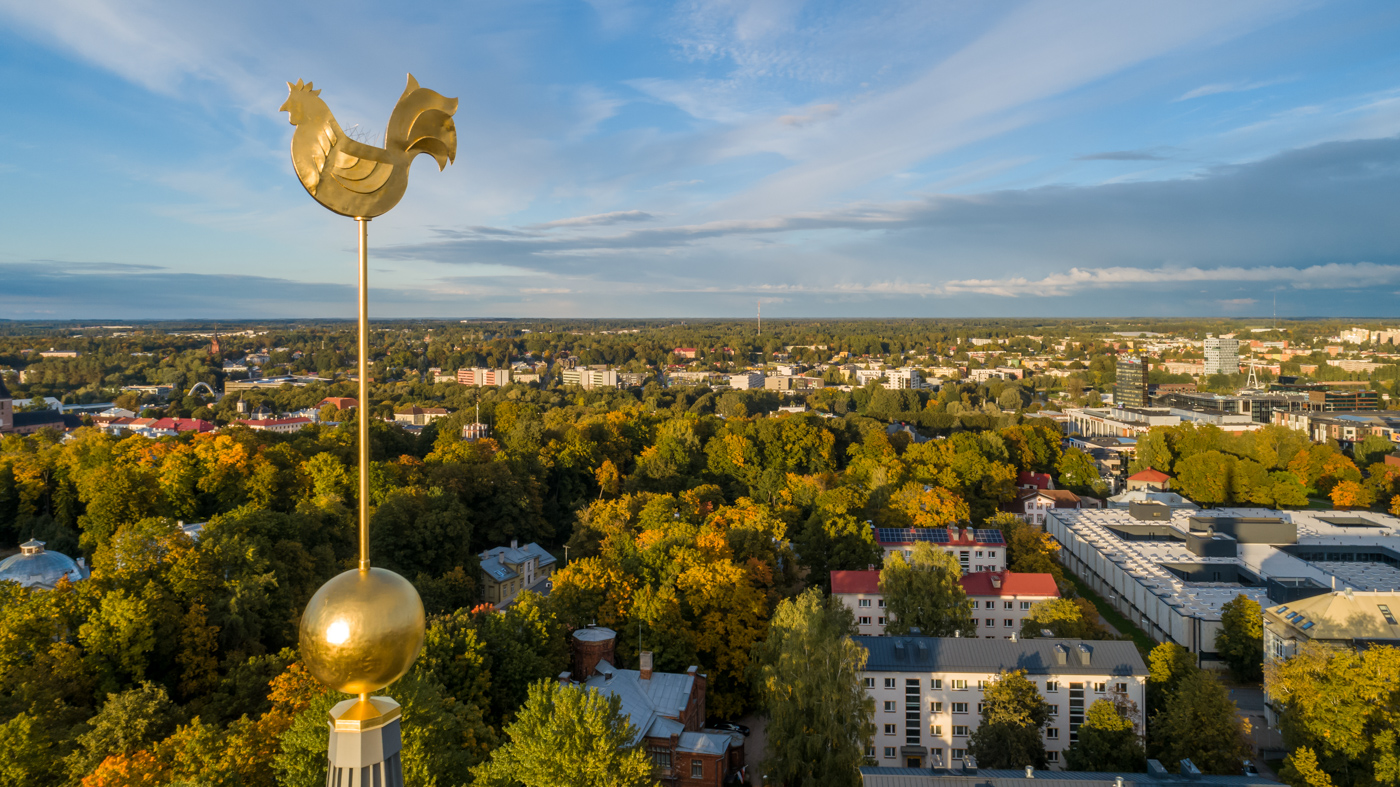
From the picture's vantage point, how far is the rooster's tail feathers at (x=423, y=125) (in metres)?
5.12

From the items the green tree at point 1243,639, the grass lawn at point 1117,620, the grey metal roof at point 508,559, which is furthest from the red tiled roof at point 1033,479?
the grey metal roof at point 508,559

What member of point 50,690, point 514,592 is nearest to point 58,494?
point 514,592

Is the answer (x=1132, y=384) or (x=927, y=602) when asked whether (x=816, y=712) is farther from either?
(x=1132, y=384)

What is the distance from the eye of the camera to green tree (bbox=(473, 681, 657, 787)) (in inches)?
631

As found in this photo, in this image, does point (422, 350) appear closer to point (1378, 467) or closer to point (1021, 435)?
point (1021, 435)

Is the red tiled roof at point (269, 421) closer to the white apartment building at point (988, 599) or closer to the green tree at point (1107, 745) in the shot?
the white apartment building at point (988, 599)

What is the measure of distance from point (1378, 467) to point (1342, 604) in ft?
155

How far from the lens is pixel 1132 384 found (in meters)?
120

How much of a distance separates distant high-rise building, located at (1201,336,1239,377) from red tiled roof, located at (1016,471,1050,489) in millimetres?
133165

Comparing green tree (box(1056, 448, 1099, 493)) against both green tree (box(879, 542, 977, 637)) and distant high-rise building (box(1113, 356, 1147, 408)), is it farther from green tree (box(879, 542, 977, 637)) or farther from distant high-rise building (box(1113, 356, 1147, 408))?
distant high-rise building (box(1113, 356, 1147, 408))

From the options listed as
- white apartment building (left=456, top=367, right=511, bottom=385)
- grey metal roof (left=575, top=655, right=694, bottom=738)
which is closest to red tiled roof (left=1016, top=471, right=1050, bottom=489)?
grey metal roof (left=575, top=655, right=694, bottom=738)

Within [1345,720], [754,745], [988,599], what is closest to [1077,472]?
[988,599]

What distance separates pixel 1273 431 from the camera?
7506cm

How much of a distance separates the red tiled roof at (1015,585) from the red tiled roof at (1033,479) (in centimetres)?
3218
